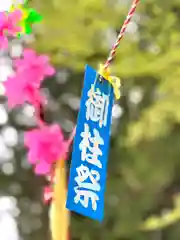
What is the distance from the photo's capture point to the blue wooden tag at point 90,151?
1.61 feet

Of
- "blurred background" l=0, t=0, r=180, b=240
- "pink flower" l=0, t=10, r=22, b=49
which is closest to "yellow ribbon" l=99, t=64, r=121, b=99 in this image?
"pink flower" l=0, t=10, r=22, b=49

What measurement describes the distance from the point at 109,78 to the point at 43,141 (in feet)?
0.33

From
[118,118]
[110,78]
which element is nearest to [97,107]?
[110,78]

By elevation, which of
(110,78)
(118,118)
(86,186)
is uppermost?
(118,118)

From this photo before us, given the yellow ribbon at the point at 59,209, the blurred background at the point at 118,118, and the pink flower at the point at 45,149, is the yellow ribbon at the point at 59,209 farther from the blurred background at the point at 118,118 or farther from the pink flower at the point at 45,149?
the blurred background at the point at 118,118

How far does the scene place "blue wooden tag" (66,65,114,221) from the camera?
49 centimetres

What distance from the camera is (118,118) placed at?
1356mm

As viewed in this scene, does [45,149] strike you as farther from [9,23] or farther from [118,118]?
[118,118]

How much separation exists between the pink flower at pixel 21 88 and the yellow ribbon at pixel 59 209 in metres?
0.07

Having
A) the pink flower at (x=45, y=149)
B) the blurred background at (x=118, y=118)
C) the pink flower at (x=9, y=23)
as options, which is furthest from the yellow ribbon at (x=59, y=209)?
the blurred background at (x=118, y=118)

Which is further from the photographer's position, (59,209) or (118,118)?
(118,118)

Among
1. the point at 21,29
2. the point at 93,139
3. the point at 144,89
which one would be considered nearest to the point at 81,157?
the point at 93,139

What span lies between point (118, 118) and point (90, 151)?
2.80 ft

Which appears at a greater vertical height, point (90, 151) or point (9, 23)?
point (9, 23)
